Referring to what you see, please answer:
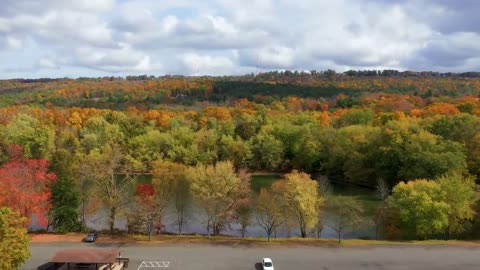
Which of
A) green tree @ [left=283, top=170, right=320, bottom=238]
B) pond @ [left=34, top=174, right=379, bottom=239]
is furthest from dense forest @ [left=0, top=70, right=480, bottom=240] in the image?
green tree @ [left=283, top=170, right=320, bottom=238]

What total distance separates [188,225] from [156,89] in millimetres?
133353

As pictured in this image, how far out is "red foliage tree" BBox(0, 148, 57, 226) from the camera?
3372 centimetres

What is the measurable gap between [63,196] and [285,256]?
18.1 metres

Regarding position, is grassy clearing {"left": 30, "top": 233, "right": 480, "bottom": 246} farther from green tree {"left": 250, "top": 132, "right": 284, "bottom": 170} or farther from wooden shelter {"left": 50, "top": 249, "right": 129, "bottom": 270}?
green tree {"left": 250, "top": 132, "right": 284, "bottom": 170}

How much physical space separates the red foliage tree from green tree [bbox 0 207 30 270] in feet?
36.0

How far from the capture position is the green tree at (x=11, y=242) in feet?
72.1

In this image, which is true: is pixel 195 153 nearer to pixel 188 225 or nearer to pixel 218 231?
pixel 188 225

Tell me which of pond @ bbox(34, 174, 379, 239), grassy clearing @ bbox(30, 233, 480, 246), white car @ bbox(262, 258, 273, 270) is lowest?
pond @ bbox(34, 174, 379, 239)

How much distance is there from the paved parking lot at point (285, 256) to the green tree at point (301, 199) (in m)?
3.21

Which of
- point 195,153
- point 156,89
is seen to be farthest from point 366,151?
point 156,89

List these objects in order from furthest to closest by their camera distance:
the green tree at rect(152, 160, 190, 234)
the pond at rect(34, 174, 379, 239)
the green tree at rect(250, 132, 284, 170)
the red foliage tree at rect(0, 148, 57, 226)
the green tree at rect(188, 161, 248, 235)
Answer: the green tree at rect(250, 132, 284, 170) < the pond at rect(34, 174, 379, 239) < the green tree at rect(152, 160, 190, 234) < the green tree at rect(188, 161, 248, 235) < the red foliage tree at rect(0, 148, 57, 226)

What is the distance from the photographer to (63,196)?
119 feet

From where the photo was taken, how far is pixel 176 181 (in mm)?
38531

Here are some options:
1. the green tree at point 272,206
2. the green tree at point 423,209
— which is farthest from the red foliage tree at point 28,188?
the green tree at point 423,209
